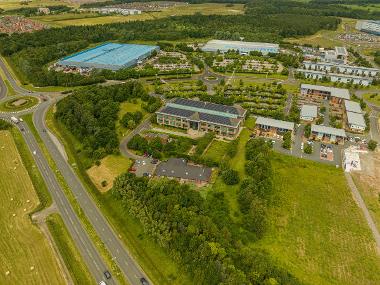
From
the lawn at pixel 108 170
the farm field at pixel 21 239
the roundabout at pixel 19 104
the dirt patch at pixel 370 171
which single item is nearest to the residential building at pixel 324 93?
the dirt patch at pixel 370 171

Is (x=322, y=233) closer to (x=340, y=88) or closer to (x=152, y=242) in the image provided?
(x=152, y=242)

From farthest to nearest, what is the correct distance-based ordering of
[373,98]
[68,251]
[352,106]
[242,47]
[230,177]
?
[242,47]
[373,98]
[352,106]
[230,177]
[68,251]

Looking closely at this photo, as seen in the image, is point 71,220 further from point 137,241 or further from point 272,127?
point 272,127

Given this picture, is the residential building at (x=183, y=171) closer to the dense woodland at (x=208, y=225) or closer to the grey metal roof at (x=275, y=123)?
the dense woodland at (x=208, y=225)

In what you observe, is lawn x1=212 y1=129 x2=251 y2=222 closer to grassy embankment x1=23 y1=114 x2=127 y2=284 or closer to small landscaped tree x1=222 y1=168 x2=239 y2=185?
small landscaped tree x1=222 y1=168 x2=239 y2=185

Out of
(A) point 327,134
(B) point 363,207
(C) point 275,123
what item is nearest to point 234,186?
(B) point 363,207

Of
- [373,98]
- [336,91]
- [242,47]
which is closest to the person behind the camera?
[336,91]
